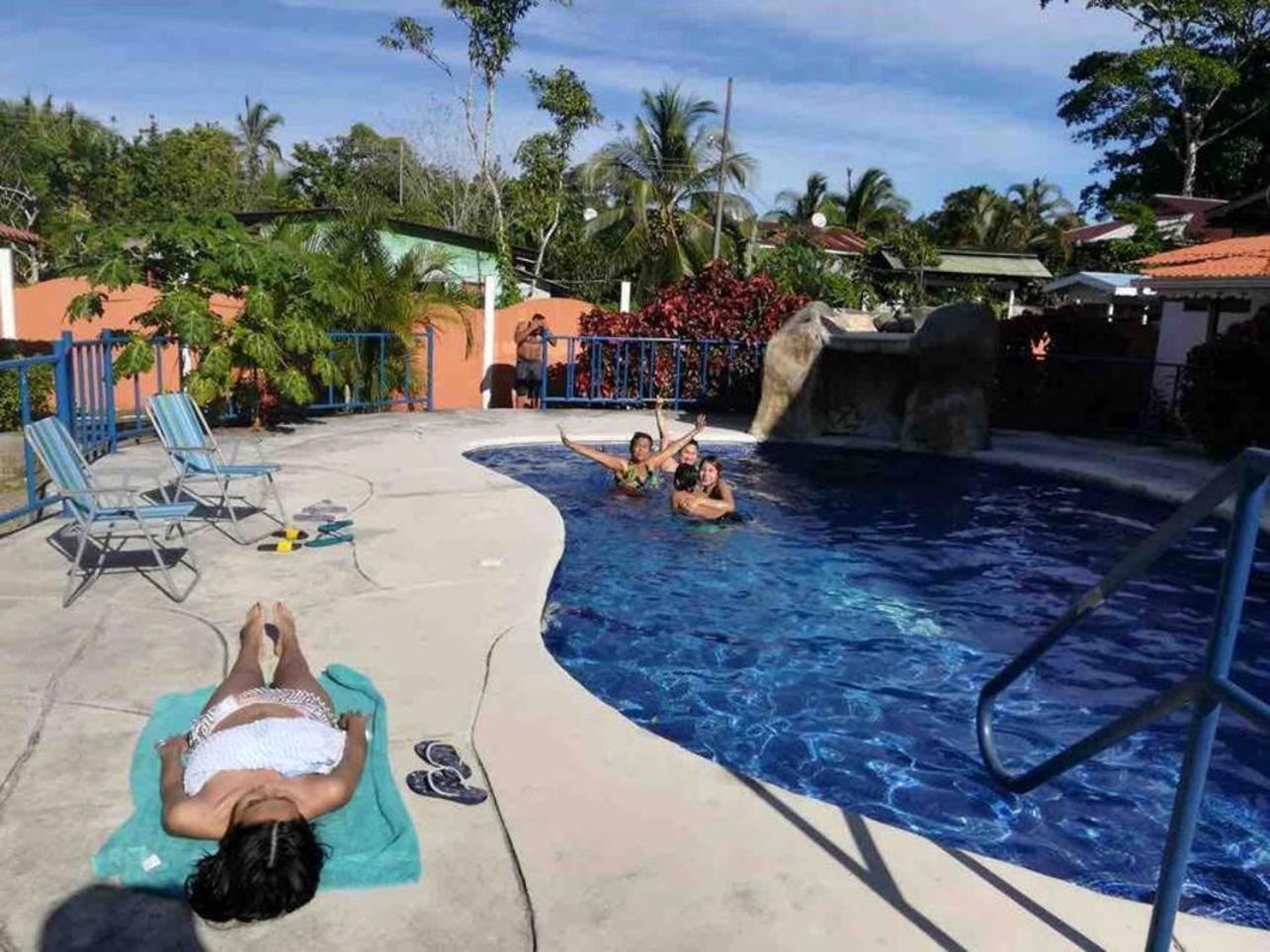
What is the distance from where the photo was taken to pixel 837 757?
495 centimetres

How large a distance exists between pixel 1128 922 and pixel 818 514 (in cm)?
715

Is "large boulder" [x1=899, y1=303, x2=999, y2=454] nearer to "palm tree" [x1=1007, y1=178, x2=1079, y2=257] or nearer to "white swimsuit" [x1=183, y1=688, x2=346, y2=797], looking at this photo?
"white swimsuit" [x1=183, y1=688, x2=346, y2=797]

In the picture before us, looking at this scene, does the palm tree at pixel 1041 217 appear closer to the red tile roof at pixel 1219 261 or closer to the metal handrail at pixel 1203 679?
the red tile roof at pixel 1219 261

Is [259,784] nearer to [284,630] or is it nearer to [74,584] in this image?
[284,630]

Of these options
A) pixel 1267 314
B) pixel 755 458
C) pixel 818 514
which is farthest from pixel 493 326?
pixel 1267 314

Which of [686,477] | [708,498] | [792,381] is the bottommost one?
[708,498]

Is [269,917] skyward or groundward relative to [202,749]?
groundward

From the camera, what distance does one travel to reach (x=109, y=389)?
32.7 feet

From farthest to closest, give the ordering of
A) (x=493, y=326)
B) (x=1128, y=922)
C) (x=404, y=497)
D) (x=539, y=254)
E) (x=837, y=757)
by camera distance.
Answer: (x=539, y=254) < (x=493, y=326) < (x=404, y=497) < (x=837, y=757) < (x=1128, y=922)

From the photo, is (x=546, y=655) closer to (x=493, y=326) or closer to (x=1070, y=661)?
(x=1070, y=661)

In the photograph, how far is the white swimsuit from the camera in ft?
10.8

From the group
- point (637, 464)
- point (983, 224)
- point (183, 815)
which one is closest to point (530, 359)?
point (637, 464)

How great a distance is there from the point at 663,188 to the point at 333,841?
27529mm

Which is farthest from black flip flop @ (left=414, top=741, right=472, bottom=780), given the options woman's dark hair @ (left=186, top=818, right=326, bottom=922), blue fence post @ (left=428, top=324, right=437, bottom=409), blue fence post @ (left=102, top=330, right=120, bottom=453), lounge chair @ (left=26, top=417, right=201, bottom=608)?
blue fence post @ (left=428, top=324, right=437, bottom=409)
